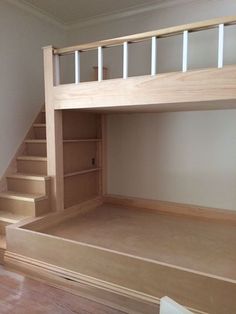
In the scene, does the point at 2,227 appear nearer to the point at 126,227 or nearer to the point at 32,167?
the point at 32,167

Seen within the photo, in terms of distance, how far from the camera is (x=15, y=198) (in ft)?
9.23

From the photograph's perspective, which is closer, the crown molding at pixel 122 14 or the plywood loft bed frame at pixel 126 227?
the plywood loft bed frame at pixel 126 227

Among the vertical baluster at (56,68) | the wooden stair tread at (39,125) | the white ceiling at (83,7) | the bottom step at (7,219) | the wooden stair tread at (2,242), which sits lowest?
the wooden stair tread at (2,242)

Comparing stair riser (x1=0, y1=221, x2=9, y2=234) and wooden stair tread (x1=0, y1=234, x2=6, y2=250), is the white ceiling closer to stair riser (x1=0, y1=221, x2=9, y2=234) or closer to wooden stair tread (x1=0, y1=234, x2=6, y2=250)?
stair riser (x1=0, y1=221, x2=9, y2=234)

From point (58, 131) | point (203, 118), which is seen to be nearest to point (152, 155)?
point (203, 118)

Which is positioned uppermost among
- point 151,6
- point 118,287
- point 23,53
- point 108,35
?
point 151,6

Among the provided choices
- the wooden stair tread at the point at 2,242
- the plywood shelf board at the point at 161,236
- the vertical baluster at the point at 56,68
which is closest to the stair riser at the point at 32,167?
the plywood shelf board at the point at 161,236

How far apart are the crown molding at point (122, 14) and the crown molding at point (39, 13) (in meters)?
0.13

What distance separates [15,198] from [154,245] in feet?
4.86

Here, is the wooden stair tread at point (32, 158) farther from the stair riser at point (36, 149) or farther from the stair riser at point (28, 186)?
the stair riser at point (28, 186)

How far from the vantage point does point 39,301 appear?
1919 mm

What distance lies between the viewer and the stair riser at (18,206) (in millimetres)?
2711

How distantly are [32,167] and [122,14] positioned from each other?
2.33m

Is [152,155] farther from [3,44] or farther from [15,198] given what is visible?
[3,44]
